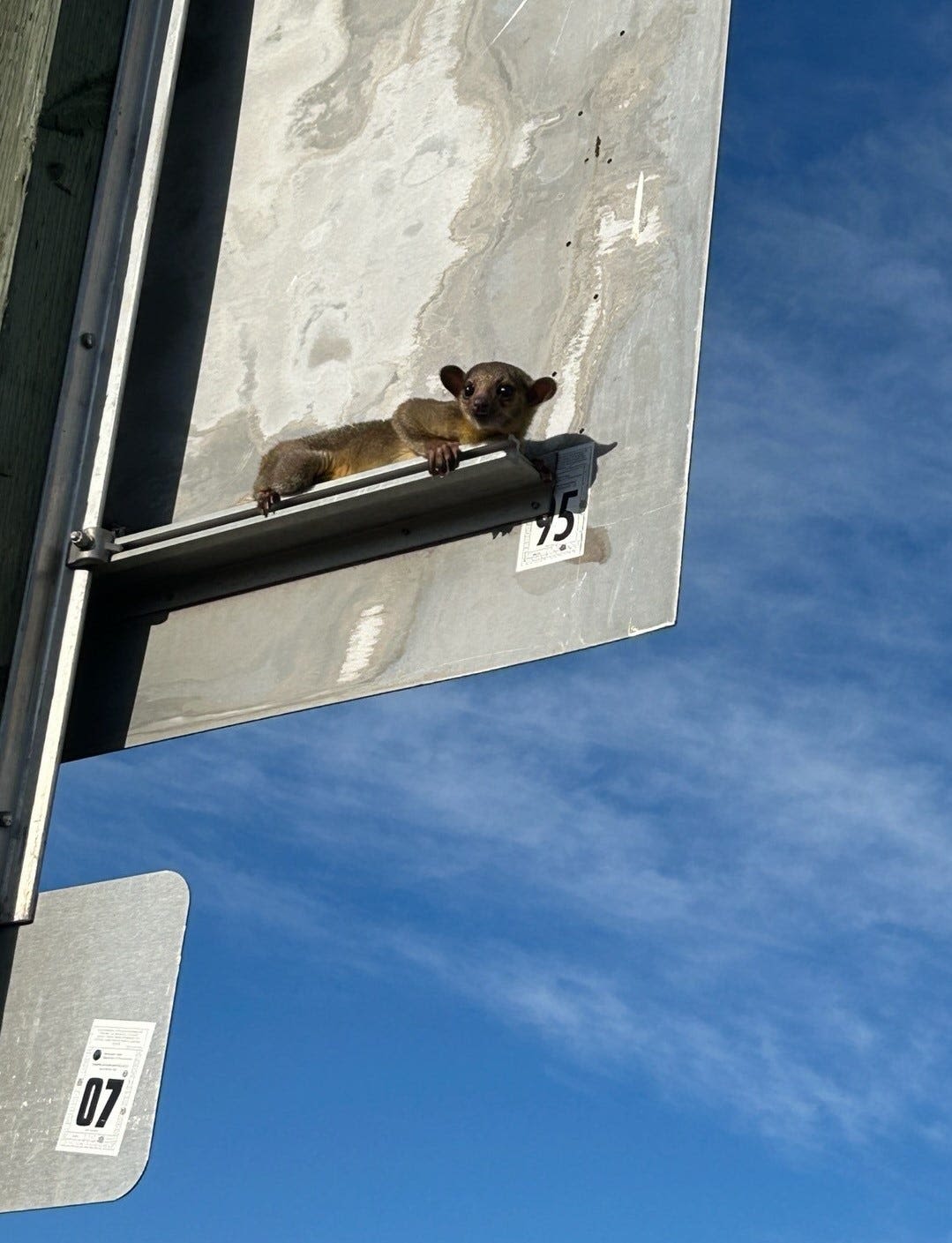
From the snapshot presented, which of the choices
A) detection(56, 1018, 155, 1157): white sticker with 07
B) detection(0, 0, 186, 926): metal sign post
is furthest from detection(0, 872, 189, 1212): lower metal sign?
detection(0, 0, 186, 926): metal sign post

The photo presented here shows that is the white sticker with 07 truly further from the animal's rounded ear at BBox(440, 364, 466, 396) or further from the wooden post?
the animal's rounded ear at BBox(440, 364, 466, 396)

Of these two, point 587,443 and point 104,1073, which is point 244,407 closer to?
point 587,443

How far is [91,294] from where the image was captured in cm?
453

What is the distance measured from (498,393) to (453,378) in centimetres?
25

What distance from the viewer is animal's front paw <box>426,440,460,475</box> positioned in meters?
4.08

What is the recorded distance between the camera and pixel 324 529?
14.8 ft

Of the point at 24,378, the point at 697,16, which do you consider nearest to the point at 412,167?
the point at 697,16

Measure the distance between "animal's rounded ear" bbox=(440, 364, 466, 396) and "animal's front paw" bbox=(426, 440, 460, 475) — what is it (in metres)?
0.40

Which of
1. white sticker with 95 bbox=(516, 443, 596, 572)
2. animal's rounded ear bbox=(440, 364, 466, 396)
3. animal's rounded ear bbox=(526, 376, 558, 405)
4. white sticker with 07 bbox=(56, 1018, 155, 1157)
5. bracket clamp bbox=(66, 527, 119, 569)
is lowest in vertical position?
white sticker with 07 bbox=(56, 1018, 155, 1157)

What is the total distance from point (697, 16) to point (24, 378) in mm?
1878

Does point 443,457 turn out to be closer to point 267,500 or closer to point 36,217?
point 267,500

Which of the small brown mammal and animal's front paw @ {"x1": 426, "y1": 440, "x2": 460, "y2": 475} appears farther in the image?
the small brown mammal

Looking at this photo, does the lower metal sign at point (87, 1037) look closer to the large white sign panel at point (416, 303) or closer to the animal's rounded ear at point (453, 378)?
the large white sign panel at point (416, 303)

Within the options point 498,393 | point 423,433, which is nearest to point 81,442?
point 423,433
